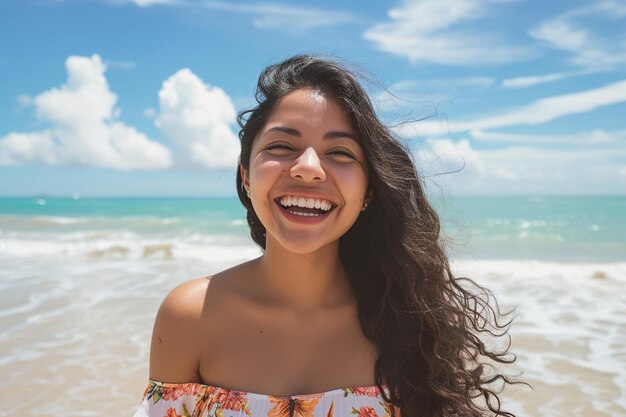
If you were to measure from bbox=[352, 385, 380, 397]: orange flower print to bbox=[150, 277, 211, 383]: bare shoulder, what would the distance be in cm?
68

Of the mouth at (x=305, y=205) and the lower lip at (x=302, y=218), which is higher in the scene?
the mouth at (x=305, y=205)

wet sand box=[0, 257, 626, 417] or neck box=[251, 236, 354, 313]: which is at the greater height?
Result: neck box=[251, 236, 354, 313]

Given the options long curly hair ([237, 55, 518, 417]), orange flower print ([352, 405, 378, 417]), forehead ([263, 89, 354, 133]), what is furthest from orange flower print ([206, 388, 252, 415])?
forehead ([263, 89, 354, 133])

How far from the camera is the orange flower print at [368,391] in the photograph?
228 centimetres

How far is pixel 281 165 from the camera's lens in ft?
7.22

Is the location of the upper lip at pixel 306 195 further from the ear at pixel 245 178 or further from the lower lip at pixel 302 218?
the ear at pixel 245 178

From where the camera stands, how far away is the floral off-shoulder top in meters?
2.17

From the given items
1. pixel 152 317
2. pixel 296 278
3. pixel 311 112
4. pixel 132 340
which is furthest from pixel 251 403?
pixel 152 317

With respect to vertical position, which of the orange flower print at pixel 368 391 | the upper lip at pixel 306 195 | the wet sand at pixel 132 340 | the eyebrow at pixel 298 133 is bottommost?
the wet sand at pixel 132 340

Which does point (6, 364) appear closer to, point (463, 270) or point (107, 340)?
point (107, 340)

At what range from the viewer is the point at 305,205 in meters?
2.18

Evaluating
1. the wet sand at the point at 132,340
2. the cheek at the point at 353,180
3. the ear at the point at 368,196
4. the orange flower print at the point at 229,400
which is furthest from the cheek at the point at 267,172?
the wet sand at the point at 132,340

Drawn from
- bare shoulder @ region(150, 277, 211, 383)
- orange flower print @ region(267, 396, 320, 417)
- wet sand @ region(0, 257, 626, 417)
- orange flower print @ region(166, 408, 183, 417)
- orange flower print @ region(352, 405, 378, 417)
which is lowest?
wet sand @ region(0, 257, 626, 417)

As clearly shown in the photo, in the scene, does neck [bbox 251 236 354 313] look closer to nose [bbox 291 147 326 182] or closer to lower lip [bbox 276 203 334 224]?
lower lip [bbox 276 203 334 224]
